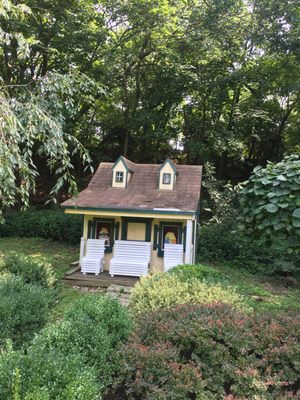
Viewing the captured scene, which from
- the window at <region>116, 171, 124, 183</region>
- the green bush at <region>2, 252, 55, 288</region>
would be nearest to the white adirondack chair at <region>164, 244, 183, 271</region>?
the window at <region>116, 171, 124, 183</region>

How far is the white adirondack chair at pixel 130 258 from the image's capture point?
950 centimetres

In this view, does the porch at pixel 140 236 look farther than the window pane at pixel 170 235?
No

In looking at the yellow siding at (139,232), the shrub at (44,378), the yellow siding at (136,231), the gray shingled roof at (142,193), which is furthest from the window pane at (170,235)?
the shrub at (44,378)

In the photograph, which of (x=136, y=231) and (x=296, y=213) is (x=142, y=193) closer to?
(x=136, y=231)

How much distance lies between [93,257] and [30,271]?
382 centimetres

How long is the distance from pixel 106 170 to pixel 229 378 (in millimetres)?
9561

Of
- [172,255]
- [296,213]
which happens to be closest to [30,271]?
[296,213]

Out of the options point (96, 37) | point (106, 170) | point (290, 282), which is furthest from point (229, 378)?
point (96, 37)

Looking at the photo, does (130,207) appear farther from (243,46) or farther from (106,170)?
(243,46)

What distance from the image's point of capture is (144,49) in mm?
16438

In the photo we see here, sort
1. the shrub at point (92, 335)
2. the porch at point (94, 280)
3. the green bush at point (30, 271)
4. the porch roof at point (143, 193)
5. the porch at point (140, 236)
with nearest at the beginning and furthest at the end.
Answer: the shrub at point (92, 335) < the green bush at point (30, 271) < the porch at point (94, 280) < the porch at point (140, 236) < the porch roof at point (143, 193)

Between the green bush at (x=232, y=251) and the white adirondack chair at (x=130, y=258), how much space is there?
129 inches

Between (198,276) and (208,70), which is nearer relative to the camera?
(198,276)

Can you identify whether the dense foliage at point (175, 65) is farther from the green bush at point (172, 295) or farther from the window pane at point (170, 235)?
the green bush at point (172, 295)
